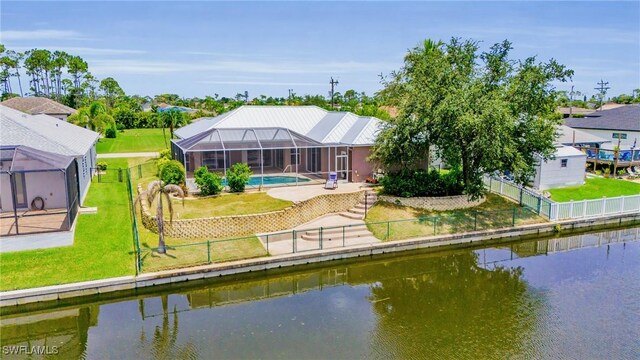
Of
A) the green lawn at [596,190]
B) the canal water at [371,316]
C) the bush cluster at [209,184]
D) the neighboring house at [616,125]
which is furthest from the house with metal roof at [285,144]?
the neighboring house at [616,125]

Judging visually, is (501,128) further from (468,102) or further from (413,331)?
(413,331)

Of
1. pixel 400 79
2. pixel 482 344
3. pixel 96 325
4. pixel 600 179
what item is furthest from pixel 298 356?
pixel 600 179

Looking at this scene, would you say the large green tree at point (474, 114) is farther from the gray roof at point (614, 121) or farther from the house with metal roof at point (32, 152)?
the gray roof at point (614, 121)

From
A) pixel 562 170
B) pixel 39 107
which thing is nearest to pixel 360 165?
pixel 562 170

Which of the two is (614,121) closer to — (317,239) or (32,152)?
(317,239)

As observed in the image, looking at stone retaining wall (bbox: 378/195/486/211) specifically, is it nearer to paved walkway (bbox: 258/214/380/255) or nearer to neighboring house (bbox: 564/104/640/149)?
paved walkway (bbox: 258/214/380/255)

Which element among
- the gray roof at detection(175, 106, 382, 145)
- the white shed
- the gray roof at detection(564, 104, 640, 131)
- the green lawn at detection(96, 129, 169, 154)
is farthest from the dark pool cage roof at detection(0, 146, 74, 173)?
the gray roof at detection(564, 104, 640, 131)
